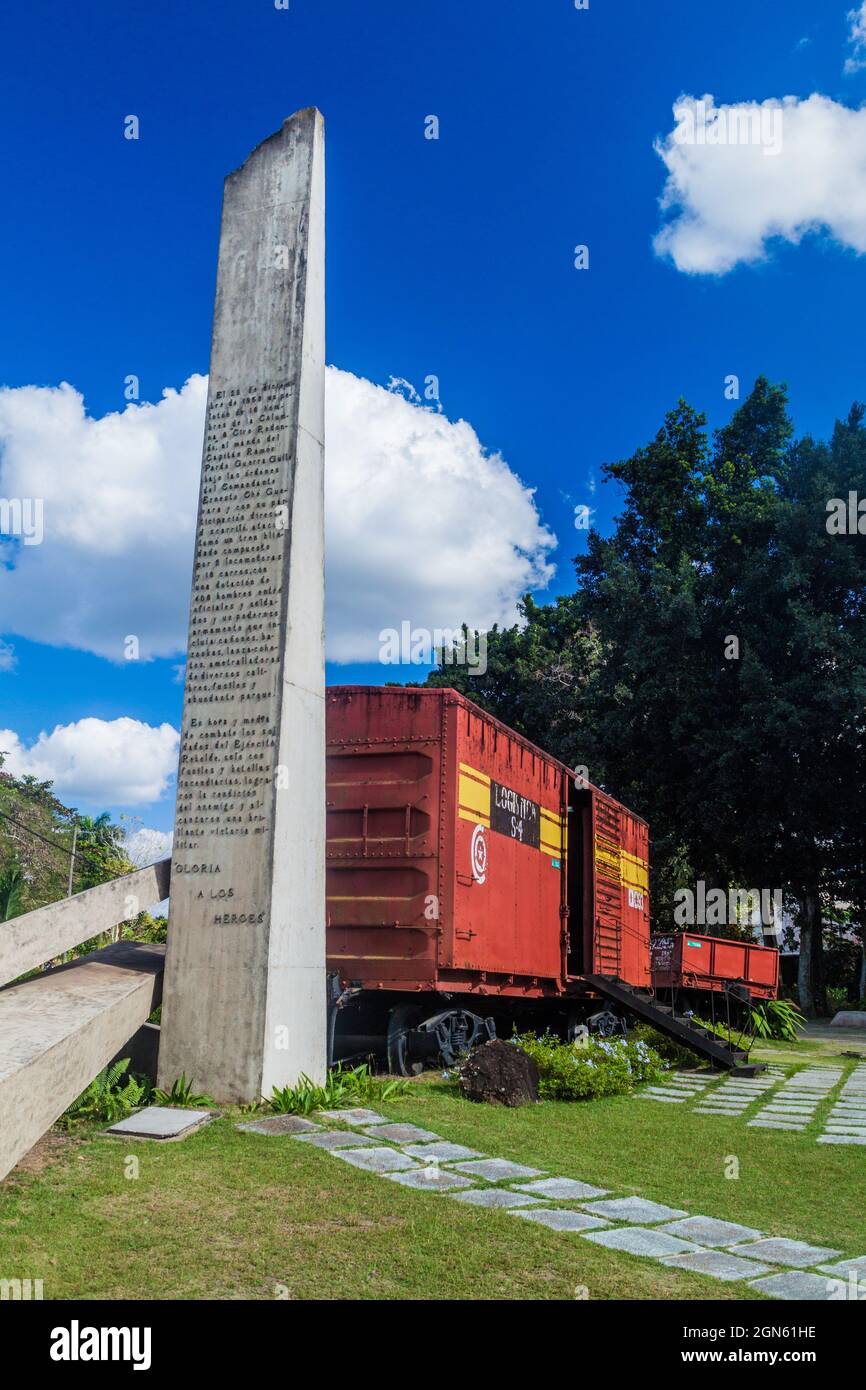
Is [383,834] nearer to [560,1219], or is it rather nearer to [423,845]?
[423,845]

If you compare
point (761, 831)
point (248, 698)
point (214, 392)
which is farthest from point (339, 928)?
point (761, 831)

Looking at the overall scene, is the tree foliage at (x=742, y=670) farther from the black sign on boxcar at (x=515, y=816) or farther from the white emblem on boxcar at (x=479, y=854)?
the white emblem on boxcar at (x=479, y=854)

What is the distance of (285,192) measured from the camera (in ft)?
31.9

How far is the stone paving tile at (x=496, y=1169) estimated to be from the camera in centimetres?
653

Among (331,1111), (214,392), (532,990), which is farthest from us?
(532,990)

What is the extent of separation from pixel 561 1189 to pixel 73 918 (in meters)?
4.11

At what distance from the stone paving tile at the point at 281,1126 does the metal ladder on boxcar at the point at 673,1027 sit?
676 centimetres

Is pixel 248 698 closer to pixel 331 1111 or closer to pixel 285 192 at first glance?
pixel 331 1111

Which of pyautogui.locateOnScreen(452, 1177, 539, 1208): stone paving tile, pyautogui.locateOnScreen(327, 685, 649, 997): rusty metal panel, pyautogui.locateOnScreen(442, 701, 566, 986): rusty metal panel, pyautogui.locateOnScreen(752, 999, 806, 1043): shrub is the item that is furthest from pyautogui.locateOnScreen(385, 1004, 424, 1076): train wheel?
pyautogui.locateOnScreen(752, 999, 806, 1043): shrub

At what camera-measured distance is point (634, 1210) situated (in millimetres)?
6039

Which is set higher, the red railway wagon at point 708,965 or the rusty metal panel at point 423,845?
the rusty metal panel at point 423,845

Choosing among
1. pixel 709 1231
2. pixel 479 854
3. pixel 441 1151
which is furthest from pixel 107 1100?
pixel 479 854

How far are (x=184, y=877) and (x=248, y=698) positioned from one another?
155 cm

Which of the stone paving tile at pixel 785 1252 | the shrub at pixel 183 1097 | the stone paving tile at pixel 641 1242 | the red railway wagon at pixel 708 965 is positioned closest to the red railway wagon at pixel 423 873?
the shrub at pixel 183 1097
